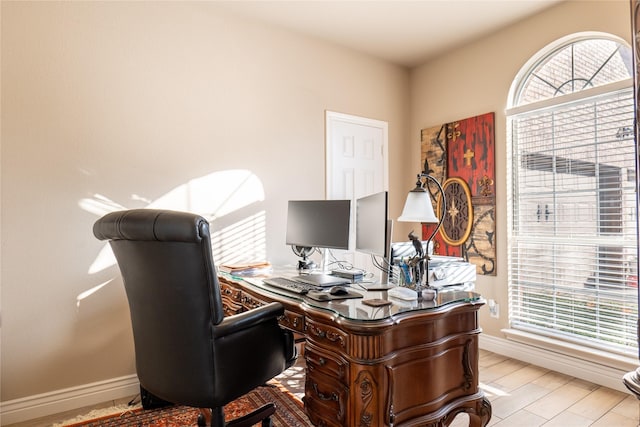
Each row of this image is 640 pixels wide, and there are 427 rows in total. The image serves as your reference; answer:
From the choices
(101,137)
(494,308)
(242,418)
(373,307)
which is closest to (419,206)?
(373,307)

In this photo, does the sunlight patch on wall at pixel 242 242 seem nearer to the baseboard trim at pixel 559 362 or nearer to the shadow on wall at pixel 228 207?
the shadow on wall at pixel 228 207

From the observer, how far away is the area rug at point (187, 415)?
7.28 feet

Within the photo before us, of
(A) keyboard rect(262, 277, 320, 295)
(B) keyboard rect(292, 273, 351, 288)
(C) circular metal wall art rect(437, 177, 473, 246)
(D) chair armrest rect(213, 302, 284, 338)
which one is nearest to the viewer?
(D) chair armrest rect(213, 302, 284, 338)

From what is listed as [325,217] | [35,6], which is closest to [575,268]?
[325,217]

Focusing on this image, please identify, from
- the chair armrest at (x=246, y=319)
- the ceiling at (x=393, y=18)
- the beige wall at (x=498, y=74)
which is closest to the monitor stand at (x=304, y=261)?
the chair armrest at (x=246, y=319)

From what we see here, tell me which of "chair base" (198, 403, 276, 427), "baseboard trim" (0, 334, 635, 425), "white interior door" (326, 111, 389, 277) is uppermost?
"white interior door" (326, 111, 389, 277)

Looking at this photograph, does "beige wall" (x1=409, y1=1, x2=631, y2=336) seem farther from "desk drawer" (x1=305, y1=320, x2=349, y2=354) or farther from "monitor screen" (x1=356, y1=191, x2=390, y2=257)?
"desk drawer" (x1=305, y1=320, x2=349, y2=354)

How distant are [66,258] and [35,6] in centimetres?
161

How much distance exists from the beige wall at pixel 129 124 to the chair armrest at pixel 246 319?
1506 millimetres

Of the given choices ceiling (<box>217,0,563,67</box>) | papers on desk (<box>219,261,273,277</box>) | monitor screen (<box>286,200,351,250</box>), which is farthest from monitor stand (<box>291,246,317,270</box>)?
ceiling (<box>217,0,563,67</box>)

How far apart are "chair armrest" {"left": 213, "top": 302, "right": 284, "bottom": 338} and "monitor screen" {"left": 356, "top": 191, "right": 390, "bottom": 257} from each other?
62 centimetres

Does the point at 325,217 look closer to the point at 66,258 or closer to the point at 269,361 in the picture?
Result: the point at 269,361

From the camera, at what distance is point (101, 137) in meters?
2.61

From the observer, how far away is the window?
2678mm
